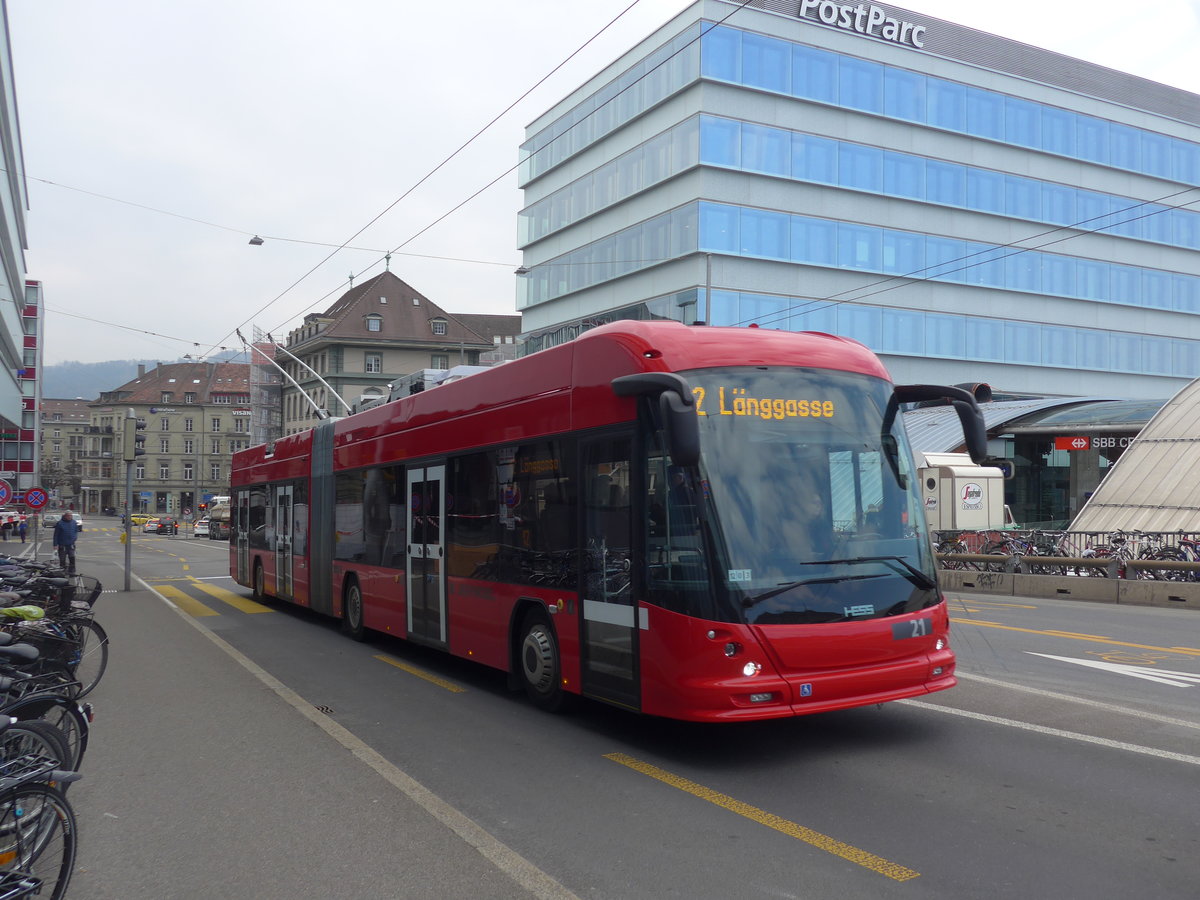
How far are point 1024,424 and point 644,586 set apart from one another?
3482 cm

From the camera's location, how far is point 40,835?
4117mm

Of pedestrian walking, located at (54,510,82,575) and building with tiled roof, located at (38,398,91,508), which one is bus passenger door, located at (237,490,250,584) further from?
building with tiled roof, located at (38,398,91,508)

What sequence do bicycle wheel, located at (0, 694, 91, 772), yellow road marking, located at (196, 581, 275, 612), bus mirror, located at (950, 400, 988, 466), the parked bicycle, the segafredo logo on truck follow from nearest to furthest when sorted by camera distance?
1. the parked bicycle
2. bicycle wheel, located at (0, 694, 91, 772)
3. bus mirror, located at (950, 400, 988, 466)
4. yellow road marking, located at (196, 581, 275, 612)
5. the segafredo logo on truck

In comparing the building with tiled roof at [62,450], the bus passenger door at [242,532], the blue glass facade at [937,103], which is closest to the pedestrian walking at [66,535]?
the bus passenger door at [242,532]

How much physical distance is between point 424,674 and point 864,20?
43560 mm

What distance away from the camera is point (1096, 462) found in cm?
4072

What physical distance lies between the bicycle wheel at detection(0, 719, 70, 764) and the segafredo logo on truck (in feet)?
150

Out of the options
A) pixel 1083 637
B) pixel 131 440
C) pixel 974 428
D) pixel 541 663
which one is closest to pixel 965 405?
pixel 974 428

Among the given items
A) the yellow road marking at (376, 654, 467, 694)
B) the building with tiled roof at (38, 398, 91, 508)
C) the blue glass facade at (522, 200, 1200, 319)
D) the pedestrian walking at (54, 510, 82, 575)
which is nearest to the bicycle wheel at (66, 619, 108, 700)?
the yellow road marking at (376, 654, 467, 694)

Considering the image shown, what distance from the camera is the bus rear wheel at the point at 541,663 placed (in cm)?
833

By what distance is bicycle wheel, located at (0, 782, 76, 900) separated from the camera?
4035mm

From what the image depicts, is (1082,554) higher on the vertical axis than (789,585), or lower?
lower

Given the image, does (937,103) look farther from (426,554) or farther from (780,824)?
(780,824)

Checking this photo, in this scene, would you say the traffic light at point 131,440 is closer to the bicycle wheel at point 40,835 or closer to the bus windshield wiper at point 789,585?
the bus windshield wiper at point 789,585
